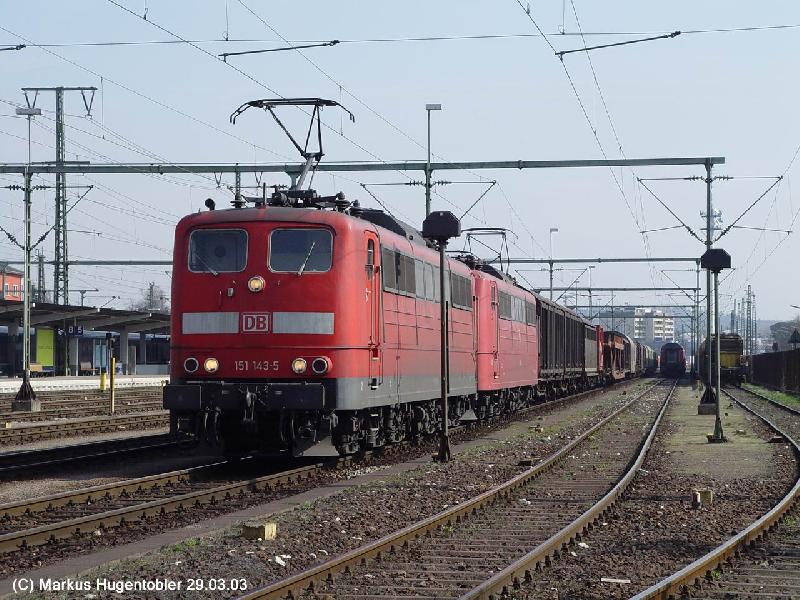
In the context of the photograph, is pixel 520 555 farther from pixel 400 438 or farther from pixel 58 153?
pixel 58 153

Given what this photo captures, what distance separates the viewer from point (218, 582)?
8617mm

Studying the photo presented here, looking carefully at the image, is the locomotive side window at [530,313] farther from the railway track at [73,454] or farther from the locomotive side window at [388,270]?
the locomotive side window at [388,270]

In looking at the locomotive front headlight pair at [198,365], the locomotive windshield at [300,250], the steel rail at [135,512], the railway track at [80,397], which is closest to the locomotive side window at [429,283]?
the locomotive windshield at [300,250]

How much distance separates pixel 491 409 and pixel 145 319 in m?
31.1

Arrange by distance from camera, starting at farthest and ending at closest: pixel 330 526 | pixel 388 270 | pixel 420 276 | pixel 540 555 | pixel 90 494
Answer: pixel 420 276
pixel 388 270
pixel 90 494
pixel 330 526
pixel 540 555

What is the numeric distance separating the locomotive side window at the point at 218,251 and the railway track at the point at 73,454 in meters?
2.43

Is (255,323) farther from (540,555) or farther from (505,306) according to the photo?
(505,306)

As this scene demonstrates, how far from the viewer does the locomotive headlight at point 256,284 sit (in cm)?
1614

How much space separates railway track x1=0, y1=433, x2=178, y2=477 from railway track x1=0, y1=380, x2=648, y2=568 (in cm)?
140

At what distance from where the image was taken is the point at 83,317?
54469 mm

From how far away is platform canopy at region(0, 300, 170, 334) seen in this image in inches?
1849

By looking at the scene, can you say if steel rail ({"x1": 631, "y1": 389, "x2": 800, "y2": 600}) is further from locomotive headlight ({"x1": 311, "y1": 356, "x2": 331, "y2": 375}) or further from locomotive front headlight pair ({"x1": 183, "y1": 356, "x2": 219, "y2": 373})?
locomotive front headlight pair ({"x1": 183, "y1": 356, "x2": 219, "y2": 373})

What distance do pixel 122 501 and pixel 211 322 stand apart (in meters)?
3.41

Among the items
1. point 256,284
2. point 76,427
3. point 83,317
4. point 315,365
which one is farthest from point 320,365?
point 83,317
